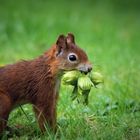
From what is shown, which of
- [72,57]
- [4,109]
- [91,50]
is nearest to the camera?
[4,109]

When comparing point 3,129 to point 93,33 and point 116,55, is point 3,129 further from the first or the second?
point 93,33

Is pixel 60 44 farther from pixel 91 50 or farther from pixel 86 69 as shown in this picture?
pixel 91 50

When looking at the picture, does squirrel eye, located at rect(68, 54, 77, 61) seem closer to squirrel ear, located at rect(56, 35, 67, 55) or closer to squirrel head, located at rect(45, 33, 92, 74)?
squirrel head, located at rect(45, 33, 92, 74)

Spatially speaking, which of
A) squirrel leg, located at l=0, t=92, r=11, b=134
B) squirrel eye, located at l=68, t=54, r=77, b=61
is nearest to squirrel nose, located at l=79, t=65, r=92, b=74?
squirrel eye, located at l=68, t=54, r=77, b=61

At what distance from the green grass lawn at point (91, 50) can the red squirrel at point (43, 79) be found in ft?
0.82

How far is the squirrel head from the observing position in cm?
646

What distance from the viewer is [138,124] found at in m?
6.57

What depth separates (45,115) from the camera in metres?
6.52

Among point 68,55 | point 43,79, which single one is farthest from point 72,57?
point 43,79

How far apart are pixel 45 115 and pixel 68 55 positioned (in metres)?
0.64

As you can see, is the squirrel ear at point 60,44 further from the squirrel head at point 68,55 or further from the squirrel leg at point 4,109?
the squirrel leg at point 4,109

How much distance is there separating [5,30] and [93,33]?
5.60 feet

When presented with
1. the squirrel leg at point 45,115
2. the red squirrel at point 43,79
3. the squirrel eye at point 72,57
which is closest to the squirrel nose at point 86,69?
the red squirrel at point 43,79

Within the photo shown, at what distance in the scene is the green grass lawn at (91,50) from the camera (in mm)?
6543
